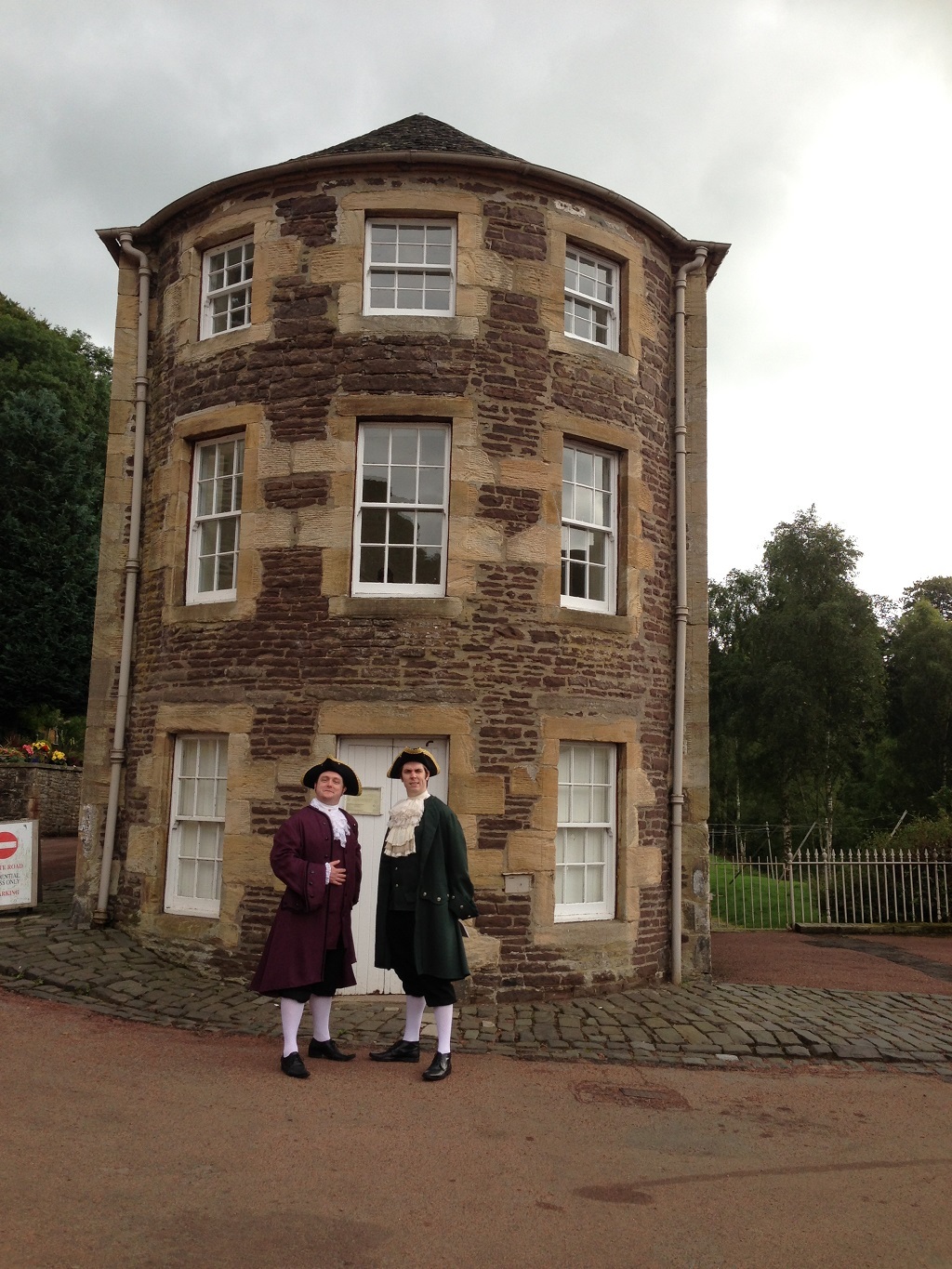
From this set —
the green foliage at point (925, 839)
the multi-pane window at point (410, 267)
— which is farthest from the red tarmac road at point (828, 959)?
the multi-pane window at point (410, 267)

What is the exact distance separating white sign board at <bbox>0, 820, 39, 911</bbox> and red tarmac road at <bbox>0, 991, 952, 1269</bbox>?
16.8ft

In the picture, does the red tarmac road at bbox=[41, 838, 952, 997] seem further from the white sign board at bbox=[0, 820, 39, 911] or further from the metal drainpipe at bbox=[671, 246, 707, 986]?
the white sign board at bbox=[0, 820, 39, 911]

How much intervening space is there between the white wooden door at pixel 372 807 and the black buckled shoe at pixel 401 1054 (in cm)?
240

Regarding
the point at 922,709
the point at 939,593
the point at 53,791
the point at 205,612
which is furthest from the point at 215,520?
the point at 939,593

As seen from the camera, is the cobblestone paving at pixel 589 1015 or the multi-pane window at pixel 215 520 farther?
the multi-pane window at pixel 215 520

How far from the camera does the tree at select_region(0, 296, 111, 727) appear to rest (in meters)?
27.7

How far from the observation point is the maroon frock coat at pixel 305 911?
703 centimetres

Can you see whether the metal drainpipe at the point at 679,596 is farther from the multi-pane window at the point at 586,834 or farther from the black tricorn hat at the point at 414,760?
the black tricorn hat at the point at 414,760

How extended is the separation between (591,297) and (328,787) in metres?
7.00

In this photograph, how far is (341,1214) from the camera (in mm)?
4875

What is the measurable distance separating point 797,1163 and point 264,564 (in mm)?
7303

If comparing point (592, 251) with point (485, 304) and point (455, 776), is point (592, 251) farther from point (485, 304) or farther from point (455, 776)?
point (455, 776)

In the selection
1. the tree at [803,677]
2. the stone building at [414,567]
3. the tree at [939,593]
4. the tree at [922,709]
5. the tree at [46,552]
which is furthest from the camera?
the tree at [939,593]

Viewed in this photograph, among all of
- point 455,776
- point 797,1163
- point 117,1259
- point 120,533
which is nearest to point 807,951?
point 455,776
